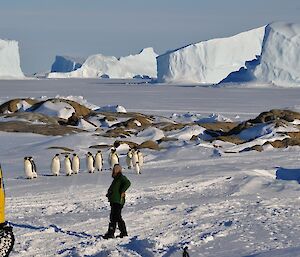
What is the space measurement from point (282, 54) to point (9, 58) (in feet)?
206

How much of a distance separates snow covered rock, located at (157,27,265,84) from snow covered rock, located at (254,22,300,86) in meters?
15.8

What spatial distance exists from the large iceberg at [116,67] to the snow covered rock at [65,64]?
943cm

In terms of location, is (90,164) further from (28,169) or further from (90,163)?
(28,169)

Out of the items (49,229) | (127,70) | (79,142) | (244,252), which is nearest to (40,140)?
(79,142)

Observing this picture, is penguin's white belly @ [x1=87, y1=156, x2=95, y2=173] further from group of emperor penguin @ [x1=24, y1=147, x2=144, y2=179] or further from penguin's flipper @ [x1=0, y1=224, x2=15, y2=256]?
penguin's flipper @ [x1=0, y1=224, x2=15, y2=256]

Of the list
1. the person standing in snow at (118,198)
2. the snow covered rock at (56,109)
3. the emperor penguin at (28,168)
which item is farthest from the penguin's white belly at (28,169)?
the snow covered rock at (56,109)

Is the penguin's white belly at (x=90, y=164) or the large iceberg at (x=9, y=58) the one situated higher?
the large iceberg at (x=9, y=58)

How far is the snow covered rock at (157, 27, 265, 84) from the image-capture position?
340 feet

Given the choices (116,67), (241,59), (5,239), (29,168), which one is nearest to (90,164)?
(29,168)

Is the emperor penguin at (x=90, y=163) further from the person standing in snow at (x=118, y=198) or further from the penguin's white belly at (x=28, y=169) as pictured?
the person standing in snow at (x=118, y=198)

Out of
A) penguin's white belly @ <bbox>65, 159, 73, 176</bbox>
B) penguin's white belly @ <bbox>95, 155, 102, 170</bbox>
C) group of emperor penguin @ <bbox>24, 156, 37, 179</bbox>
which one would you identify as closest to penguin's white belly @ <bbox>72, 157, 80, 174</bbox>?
penguin's white belly @ <bbox>65, 159, 73, 176</bbox>

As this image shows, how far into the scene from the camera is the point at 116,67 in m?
176

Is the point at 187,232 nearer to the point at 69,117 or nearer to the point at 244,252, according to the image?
the point at 244,252

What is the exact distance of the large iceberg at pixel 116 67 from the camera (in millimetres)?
173000
